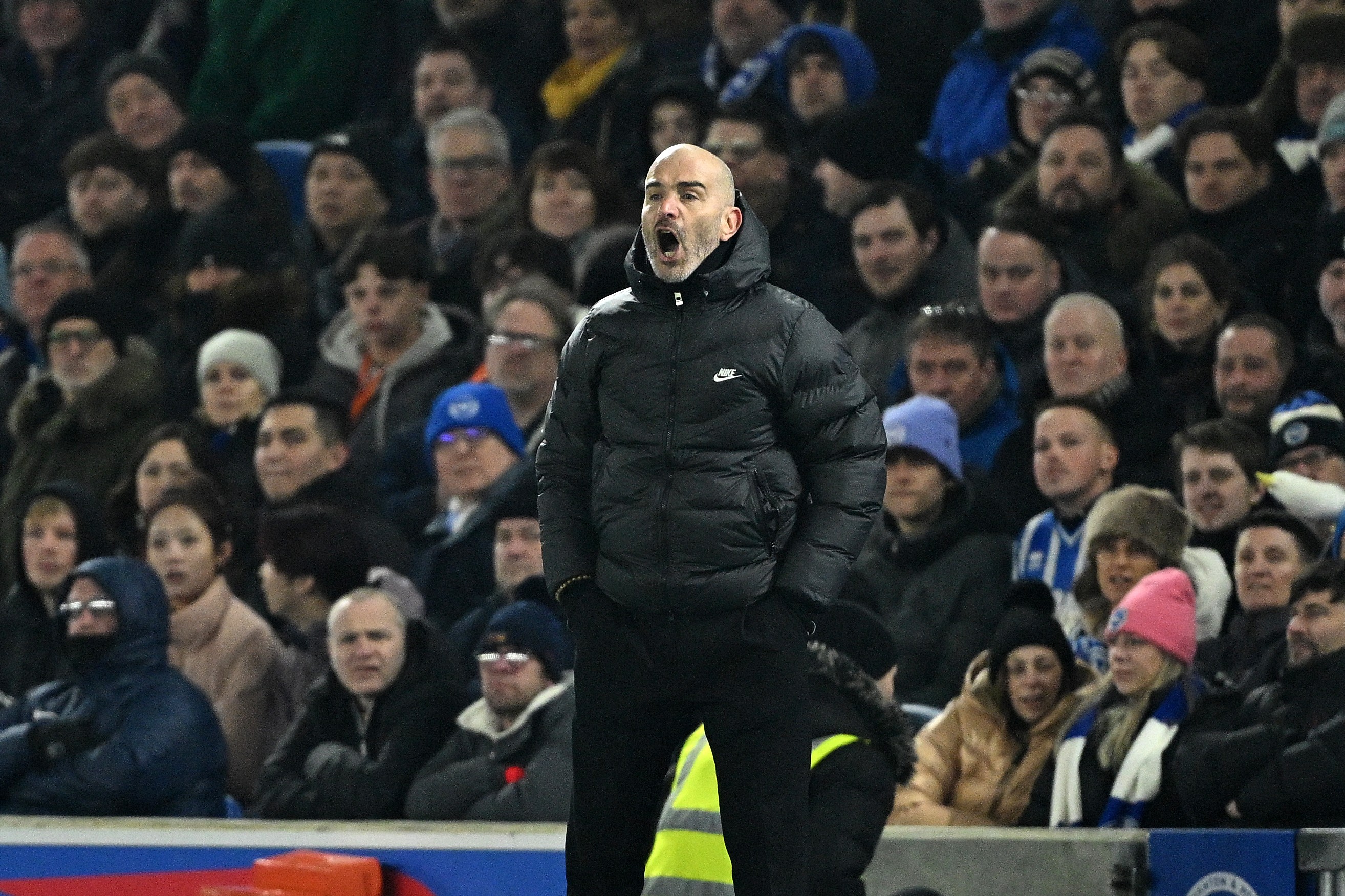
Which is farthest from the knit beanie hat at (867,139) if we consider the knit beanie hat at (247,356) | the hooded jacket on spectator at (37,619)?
the hooded jacket on spectator at (37,619)

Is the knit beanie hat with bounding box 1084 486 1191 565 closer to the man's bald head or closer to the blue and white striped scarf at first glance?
the blue and white striped scarf

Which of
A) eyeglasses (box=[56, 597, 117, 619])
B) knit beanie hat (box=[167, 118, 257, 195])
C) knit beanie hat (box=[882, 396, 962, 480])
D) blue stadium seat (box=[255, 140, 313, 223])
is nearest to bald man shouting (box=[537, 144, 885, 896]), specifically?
eyeglasses (box=[56, 597, 117, 619])

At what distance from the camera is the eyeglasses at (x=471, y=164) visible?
1235cm

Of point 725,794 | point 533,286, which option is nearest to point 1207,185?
point 533,286

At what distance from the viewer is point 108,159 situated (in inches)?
520

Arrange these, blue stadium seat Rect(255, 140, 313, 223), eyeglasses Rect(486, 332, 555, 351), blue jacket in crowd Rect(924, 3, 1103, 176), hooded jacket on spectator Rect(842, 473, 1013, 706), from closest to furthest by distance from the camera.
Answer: hooded jacket on spectator Rect(842, 473, 1013, 706) → eyeglasses Rect(486, 332, 555, 351) → blue jacket in crowd Rect(924, 3, 1103, 176) → blue stadium seat Rect(255, 140, 313, 223)

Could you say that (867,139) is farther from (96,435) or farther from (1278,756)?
(1278,756)

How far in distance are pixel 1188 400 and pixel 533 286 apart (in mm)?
2848

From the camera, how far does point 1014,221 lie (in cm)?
1019

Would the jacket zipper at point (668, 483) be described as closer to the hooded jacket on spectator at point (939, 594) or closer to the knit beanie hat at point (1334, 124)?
the hooded jacket on spectator at point (939, 594)

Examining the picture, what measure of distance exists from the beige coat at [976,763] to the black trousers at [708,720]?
260 centimetres

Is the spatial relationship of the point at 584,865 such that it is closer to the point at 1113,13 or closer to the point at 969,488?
the point at 969,488

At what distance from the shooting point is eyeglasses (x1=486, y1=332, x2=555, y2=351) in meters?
10.5

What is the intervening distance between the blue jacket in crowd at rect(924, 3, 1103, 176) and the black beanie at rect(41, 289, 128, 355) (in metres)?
3.94
